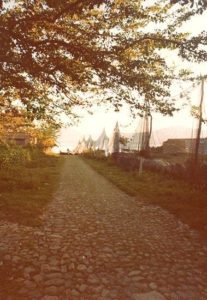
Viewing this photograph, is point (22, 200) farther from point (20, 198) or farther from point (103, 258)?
point (103, 258)

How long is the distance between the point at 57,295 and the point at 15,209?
5.57m

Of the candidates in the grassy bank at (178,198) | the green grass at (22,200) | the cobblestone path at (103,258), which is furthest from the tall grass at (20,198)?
the grassy bank at (178,198)

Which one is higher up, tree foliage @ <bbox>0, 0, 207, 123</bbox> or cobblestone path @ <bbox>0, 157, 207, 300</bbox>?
tree foliage @ <bbox>0, 0, 207, 123</bbox>

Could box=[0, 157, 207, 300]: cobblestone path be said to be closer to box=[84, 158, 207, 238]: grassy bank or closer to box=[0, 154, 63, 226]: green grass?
box=[0, 154, 63, 226]: green grass

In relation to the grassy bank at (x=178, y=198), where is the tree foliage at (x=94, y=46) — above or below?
above

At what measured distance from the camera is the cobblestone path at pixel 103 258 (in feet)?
16.2

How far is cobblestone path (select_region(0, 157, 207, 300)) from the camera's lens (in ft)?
16.2

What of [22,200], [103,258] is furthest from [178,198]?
[103,258]

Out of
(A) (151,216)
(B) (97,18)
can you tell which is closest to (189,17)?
(B) (97,18)

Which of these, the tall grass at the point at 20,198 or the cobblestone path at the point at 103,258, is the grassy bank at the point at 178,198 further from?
the tall grass at the point at 20,198

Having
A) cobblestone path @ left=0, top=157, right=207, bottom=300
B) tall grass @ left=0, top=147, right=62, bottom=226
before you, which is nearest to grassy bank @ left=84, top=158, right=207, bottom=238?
cobblestone path @ left=0, top=157, right=207, bottom=300

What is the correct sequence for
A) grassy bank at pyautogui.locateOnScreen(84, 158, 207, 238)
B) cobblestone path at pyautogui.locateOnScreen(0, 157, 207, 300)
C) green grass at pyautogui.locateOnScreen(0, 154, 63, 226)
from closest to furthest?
1. cobblestone path at pyautogui.locateOnScreen(0, 157, 207, 300)
2. green grass at pyautogui.locateOnScreen(0, 154, 63, 226)
3. grassy bank at pyautogui.locateOnScreen(84, 158, 207, 238)

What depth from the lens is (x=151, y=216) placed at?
10.3 meters

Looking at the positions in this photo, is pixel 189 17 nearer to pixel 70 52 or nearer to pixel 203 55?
pixel 203 55
